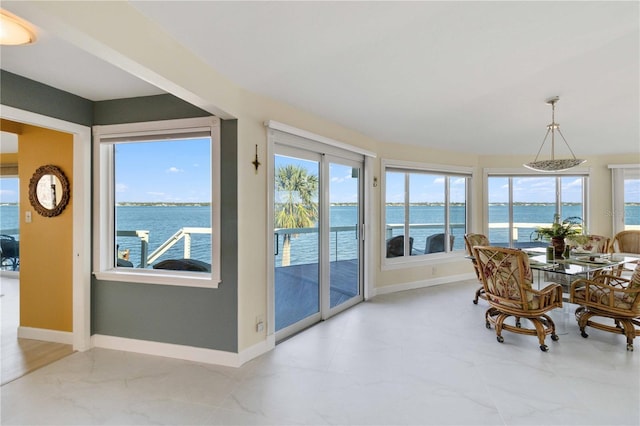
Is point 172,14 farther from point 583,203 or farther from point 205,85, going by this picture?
point 583,203

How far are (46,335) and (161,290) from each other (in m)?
1.46

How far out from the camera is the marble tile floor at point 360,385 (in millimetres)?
2002

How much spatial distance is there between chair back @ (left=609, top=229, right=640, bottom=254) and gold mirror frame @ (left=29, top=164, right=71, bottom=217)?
754 cm

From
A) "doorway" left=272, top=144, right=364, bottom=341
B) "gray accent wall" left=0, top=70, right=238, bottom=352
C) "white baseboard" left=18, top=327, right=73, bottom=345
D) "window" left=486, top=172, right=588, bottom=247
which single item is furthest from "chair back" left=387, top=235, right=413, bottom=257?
"white baseboard" left=18, top=327, right=73, bottom=345

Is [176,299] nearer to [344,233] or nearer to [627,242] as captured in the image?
[344,233]

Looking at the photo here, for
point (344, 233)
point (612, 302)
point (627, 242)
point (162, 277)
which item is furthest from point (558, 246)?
point (162, 277)

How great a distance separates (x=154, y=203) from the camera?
3.06m

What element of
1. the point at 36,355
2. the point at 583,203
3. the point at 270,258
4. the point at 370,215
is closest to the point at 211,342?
the point at 270,258

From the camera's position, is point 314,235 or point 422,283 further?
point 422,283

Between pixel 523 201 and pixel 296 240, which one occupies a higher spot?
pixel 523 201

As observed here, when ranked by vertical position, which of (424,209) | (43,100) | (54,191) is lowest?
(424,209)

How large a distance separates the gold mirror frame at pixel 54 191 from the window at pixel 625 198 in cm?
830

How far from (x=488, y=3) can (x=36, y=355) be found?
4.41 metres

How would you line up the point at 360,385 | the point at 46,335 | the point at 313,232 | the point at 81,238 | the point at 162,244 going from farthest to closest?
1. the point at 313,232
2. the point at 46,335
3. the point at 162,244
4. the point at 81,238
5. the point at 360,385
